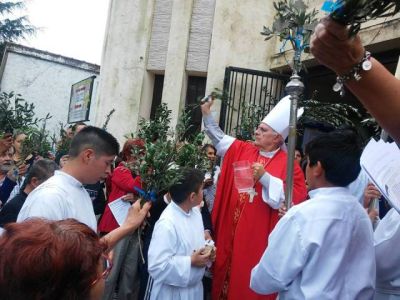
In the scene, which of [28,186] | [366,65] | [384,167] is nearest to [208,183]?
[28,186]

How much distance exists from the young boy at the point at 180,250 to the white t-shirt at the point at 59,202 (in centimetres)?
65

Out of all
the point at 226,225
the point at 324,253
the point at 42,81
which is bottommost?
the point at 226,225

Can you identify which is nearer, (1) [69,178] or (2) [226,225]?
(1) [69,178]

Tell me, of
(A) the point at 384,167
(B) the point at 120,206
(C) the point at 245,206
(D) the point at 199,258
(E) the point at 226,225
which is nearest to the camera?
(A) the point at 384,167

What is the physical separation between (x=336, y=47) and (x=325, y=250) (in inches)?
54.7

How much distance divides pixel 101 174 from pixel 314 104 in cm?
467

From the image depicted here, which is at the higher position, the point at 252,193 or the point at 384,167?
the point at 384,167

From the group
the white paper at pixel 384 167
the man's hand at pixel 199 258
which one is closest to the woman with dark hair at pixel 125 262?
the man's hand at pixel 199 258

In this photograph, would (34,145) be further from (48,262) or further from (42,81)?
(42,81)

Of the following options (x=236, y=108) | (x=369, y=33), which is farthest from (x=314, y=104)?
(x=236, y=108)

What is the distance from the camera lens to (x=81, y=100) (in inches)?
548

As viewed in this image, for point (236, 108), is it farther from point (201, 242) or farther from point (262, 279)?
point (262, 279)

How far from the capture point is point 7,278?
1156 millimetres

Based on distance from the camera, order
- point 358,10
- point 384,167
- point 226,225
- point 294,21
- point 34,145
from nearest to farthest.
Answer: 1. point 358,10
2. point 384,167
3. point 294,21
4. point 226,225
5. point 34,145
